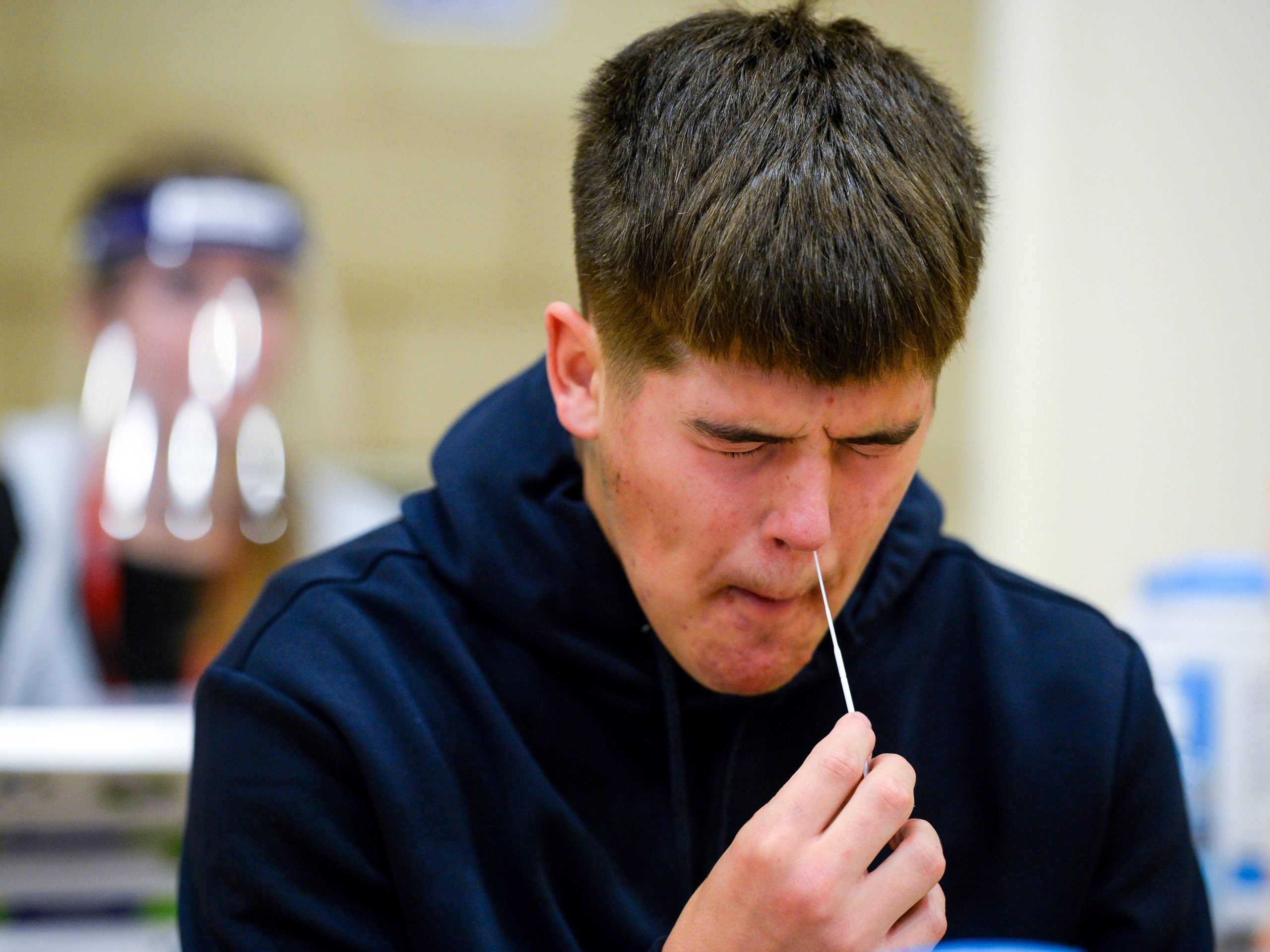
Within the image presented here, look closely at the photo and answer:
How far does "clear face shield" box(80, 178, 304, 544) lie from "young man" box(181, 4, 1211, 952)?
1.20m

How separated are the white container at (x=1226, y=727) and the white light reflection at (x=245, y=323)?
1.52 m

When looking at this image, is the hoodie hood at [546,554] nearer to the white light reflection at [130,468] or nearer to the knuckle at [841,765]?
the knuckle at [841,765]

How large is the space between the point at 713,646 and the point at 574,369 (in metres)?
0.24

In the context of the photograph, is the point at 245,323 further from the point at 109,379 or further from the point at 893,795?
the point at 893,795

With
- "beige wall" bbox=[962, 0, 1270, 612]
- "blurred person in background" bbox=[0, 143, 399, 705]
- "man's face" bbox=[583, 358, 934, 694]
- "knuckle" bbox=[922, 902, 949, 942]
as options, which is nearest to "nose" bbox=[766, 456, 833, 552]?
"man's face" bbox=[583, 358, 934, 694]

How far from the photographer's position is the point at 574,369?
936mm

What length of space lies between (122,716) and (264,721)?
0.54 metres

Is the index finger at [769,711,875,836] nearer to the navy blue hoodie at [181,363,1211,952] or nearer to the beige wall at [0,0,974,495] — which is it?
the navy blue hoodie at [181,363,1211,952]

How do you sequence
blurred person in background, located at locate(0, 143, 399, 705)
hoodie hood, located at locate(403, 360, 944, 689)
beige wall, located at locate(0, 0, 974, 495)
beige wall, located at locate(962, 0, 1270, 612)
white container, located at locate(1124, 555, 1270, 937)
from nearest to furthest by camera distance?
hoodie hood, located at locate(403, 360, 944, 689)
white container, located at locate(1124, 555, 1270, 937)
blurred person in background, located at locate(0, 143, 399, 705)
beige wall, located at locate(962, 0, 1270, 612)
beige wall, located at locate(0, 0, 974, 495)

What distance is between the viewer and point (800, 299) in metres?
0.78

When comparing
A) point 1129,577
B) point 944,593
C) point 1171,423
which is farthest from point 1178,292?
point 944,593

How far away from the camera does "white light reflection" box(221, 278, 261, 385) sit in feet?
7.14

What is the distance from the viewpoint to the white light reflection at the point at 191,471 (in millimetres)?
2074

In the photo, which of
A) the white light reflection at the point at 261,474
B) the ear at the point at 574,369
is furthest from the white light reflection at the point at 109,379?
the ear at the point at 574,369
